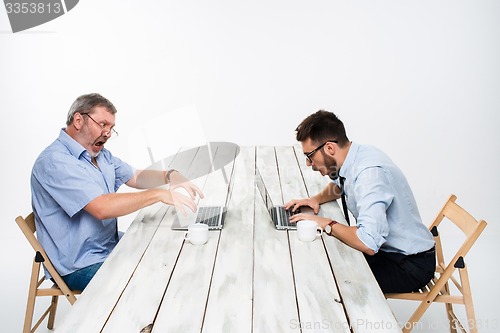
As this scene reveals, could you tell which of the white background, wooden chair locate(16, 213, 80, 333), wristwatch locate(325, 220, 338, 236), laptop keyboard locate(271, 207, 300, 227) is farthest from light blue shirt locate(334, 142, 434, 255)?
the white background

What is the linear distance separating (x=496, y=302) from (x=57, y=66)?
153 inches

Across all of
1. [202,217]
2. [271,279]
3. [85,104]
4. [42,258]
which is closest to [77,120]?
[85,104]

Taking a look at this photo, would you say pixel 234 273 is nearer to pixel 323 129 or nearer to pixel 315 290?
pixel 315 290

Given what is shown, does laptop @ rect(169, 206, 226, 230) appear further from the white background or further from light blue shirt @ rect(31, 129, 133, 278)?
the white background

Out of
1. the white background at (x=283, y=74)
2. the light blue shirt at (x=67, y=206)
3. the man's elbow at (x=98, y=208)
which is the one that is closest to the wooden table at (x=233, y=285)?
the man's elbow at (x=98, y=208)

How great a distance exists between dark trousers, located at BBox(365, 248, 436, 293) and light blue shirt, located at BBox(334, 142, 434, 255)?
3cm

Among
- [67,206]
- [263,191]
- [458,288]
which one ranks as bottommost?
[458,288]

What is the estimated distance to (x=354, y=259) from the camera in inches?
77.9

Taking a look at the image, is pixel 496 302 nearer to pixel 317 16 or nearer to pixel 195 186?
pixel 195 186

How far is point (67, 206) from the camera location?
7.67 feet

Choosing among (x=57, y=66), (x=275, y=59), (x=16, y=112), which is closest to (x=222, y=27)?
(x=275, y=59)

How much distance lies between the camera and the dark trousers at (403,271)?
8.00ft

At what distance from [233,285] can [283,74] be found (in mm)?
3466

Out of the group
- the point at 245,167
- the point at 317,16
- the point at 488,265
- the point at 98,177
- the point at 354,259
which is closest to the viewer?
the point at 354,259
